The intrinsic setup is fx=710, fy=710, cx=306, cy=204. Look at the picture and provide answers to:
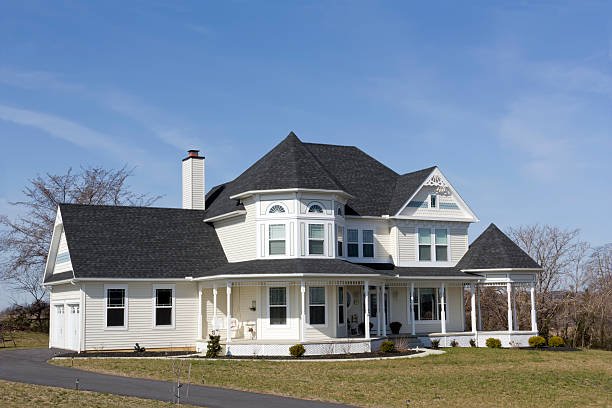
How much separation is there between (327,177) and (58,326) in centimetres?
1573

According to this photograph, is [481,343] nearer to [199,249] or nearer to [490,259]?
[490,259]

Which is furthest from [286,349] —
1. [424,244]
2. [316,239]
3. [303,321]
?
[424,244]

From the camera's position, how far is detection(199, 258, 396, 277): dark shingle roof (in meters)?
28.8

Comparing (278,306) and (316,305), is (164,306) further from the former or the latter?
(316,305)

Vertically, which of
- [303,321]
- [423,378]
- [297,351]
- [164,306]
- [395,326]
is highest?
[164,306]

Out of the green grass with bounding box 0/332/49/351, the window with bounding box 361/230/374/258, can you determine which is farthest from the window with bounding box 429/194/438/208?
the green grass with bounding box 0/332/49/351

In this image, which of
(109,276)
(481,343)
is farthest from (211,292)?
(481,343)

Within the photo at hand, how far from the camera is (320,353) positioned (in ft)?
93.2

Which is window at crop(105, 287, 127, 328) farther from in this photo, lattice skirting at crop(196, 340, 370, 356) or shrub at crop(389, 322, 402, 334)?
shrub at crop(389, 322, 402, 334)

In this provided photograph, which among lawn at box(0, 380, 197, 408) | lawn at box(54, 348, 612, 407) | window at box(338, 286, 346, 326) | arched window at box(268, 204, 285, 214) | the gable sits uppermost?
the gable

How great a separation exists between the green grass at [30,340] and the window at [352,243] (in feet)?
60.0

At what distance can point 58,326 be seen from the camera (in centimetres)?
3547

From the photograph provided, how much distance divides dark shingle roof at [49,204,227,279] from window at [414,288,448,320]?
973 centimetres

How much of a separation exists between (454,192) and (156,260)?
50.4 feet
